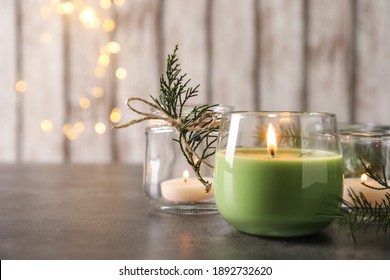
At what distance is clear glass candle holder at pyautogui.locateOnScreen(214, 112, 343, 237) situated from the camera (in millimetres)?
478

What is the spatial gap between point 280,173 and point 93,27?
4.52ft

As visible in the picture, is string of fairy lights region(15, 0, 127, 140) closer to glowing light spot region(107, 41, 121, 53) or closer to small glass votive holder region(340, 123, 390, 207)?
glowing light spot region(107, 41, 121, 53)

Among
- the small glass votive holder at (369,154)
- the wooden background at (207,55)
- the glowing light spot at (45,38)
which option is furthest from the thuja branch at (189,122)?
the glowing light spot at (45,38)

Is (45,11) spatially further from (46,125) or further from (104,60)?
(46,125)

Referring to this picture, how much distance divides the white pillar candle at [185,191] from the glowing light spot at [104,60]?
118cm

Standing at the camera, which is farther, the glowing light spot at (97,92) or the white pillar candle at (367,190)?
the glowing light spot at (97,92)

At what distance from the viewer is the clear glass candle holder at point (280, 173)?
48cm

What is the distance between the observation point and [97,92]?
68.7 inches

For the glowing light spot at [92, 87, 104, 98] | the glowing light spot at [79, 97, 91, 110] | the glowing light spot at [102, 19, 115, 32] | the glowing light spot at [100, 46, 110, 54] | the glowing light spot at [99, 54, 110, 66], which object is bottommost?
the glowing light spot at [79, 97, 91, 110]

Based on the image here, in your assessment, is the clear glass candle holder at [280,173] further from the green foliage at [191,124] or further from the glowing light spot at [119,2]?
the glowing light spot at [119,2]

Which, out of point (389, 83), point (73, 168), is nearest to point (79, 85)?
point (73, 168)

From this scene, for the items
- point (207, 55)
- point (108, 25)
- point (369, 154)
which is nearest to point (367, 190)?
point (369, 154)

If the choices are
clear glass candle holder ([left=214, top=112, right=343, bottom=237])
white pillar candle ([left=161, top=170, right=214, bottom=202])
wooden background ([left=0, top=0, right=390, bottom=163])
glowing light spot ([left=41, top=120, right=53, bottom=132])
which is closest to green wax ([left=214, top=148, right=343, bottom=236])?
clear glass candle holder ([left=214, top=112, right=343, bottom=237])
